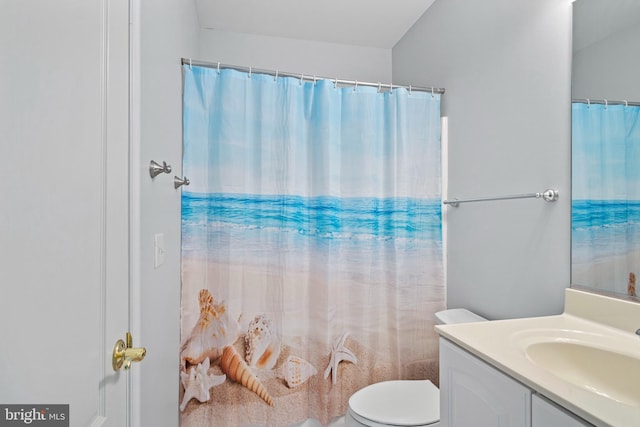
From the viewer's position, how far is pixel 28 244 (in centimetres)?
44

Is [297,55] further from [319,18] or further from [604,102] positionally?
[604,102]

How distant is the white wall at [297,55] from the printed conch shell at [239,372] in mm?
1926

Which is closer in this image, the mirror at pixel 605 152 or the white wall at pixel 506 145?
the mirror at pixel 605 152

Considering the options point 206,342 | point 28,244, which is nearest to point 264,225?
point 206,342

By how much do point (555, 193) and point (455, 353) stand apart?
72 centimetres

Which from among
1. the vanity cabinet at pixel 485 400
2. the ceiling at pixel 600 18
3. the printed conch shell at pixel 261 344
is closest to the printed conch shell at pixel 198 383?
the printed conch shell at pixel 261 344

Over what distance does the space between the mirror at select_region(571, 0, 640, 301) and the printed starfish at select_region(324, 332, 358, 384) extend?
1125 millimetres

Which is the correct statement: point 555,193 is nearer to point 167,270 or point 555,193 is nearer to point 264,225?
point 264,225

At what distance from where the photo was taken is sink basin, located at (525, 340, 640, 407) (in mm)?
835

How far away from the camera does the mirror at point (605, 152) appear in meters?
1.00

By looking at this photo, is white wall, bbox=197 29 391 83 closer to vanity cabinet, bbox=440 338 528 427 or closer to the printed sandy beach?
the printed sandy beach

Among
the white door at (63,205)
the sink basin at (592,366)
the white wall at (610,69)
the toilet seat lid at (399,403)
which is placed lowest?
the toilet seat lid at (399,403)
